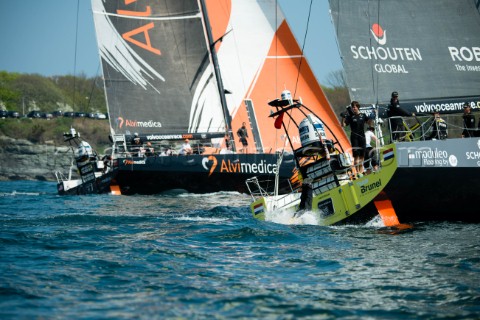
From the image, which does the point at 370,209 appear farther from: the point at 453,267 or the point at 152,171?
the point at 152,171

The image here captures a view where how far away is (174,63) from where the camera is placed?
2662 centimetres

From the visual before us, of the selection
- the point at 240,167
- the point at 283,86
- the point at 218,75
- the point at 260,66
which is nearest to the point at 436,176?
the point at 240,167

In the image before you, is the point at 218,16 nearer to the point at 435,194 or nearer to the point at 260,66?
the point at 260,66

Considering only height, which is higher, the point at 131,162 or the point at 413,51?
the point at 413,51

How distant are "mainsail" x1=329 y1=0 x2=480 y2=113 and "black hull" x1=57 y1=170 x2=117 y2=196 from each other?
12.8m

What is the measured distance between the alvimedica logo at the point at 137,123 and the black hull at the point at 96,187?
A: 2.26 m

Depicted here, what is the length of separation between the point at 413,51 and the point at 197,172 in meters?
10.9

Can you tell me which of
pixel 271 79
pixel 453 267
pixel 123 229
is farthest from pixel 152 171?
pixel 453 267

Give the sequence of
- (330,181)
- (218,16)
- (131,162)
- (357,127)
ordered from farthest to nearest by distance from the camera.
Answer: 1. (218,16)
2. (131,162)
3. (357,127)
4. (330,181)

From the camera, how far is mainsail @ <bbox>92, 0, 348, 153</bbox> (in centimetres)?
2625

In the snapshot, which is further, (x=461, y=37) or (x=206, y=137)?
(x=206, y=137)

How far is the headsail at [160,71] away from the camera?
86.9 feet

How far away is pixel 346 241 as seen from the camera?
34.6ft

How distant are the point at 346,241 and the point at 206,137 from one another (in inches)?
632
